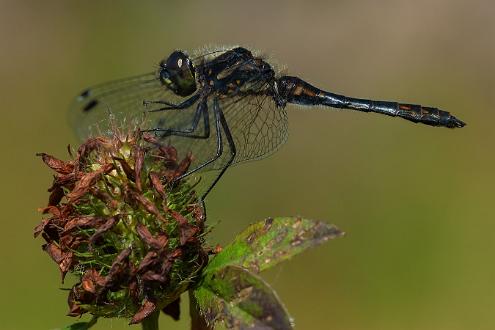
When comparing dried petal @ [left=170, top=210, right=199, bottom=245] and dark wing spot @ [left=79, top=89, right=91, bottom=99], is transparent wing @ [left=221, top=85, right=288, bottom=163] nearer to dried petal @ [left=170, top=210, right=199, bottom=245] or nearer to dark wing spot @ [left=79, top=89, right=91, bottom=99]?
dark wing spot @ [left=79, top=89, right=91, bottom=99]

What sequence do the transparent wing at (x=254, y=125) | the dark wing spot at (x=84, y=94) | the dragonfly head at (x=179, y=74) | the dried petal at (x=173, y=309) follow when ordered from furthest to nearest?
the dark wing spot at (x=84, y=94), the transparent wing at (x=254, y=125), the dragonfly head at (x=179, y=74), the dried petal at (x=173, y=309)

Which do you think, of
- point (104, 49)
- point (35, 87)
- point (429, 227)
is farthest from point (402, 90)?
point (35, 87)

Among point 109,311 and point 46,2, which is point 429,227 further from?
point 46,2

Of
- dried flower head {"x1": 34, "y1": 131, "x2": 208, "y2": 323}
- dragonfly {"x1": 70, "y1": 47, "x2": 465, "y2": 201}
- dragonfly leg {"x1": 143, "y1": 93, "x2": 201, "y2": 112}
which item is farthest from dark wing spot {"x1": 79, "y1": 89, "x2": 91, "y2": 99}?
dried flower head {"x1": 34, "y1": 131, "x2": 208, "y2": 323}

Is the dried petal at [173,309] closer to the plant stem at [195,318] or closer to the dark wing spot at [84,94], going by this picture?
the plant stem at [195,318]

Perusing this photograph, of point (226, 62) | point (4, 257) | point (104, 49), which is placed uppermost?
point (104, 49)

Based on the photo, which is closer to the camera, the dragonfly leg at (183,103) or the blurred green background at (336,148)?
the dragonfly leg at (183,103)

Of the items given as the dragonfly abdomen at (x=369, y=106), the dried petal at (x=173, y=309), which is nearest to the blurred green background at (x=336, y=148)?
the dragonfly abdomen at (x=369, y=106)

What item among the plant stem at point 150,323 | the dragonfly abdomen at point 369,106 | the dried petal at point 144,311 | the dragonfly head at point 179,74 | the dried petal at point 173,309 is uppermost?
the dragonfly head at point 179,74
